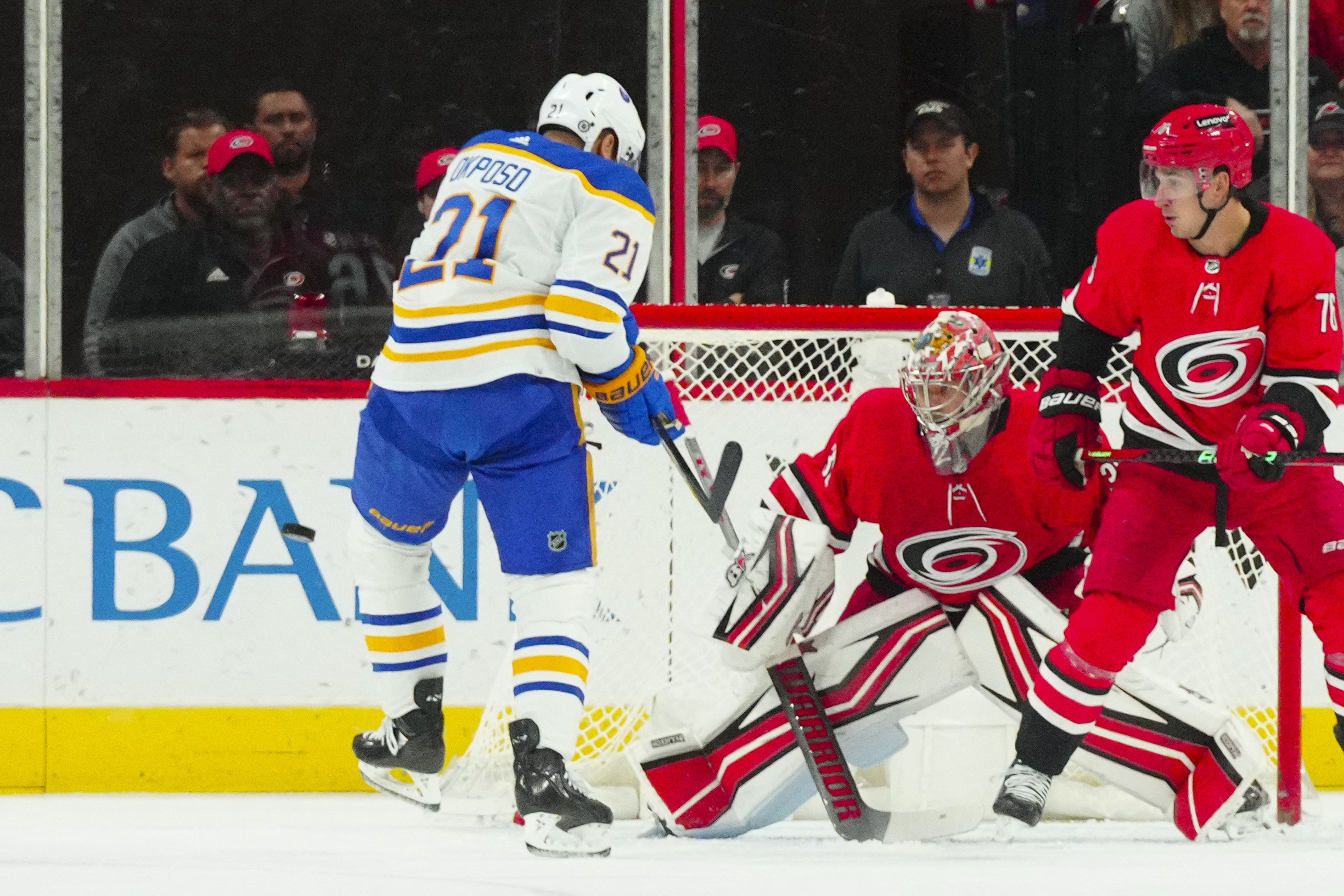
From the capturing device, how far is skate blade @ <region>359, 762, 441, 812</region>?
3.20 metres

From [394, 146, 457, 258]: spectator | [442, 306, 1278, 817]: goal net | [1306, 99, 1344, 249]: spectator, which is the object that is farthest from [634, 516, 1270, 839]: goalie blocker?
[1306, 99, 1344, 249]: spectator

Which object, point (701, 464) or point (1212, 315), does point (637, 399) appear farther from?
point (1212, 315)

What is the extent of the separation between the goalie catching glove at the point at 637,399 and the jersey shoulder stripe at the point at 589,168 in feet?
0.78

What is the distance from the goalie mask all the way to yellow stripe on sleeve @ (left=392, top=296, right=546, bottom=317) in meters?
0.64

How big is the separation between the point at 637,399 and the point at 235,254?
122 centimetres

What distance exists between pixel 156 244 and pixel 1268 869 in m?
2.43

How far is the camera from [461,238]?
289 centimetres

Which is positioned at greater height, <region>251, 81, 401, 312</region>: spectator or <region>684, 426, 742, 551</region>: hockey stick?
<region>251, 81, 401, 312</region>: spectator

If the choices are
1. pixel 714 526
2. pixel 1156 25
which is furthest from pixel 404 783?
pixel 1156 25

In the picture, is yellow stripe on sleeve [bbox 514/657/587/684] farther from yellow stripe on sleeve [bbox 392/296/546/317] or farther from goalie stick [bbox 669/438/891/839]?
yellow stripe on sleeve [bbox 392/296/546/317]

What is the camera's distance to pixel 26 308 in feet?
12.1

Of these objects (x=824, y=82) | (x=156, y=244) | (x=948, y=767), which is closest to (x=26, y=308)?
(x=156, y=244)

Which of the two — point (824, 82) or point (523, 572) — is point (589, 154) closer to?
point (523, 572)

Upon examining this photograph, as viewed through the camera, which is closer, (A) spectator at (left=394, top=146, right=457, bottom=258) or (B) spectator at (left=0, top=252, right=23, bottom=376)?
(B) spectator at (left=0, top=252, right=23, bottom=376)
